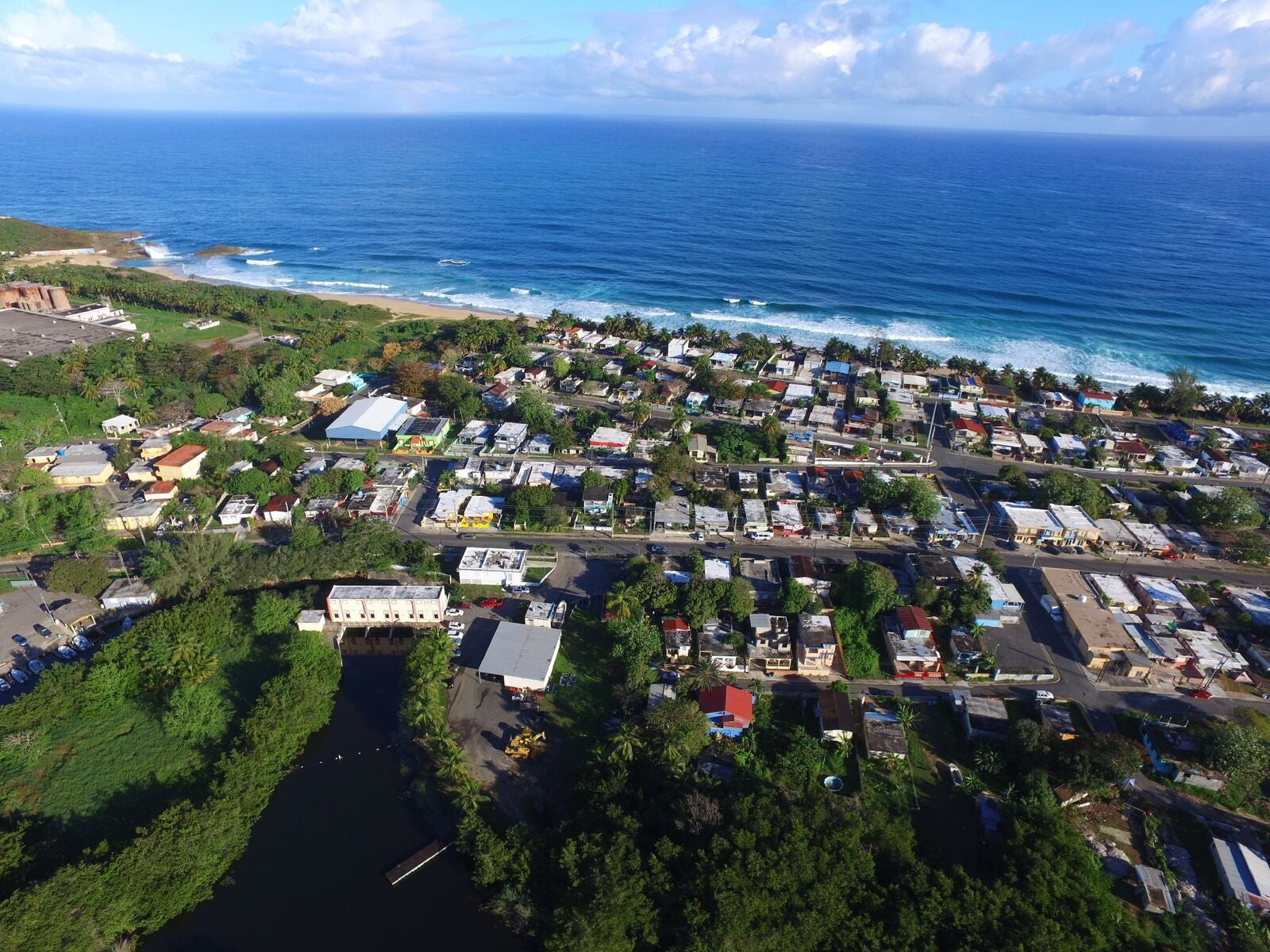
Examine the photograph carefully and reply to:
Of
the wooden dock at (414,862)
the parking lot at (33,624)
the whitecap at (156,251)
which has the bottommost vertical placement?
the whitecap at (156,251)

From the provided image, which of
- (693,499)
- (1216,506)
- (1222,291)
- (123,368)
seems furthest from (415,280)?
(1222,291)

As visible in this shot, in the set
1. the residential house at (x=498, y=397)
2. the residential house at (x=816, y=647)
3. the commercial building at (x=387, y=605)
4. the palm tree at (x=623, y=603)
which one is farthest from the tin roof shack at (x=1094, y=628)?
the residential house at (x=498, y=397)

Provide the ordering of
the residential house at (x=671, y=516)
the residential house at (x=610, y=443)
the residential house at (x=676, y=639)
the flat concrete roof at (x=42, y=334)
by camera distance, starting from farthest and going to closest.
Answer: the flat concrete roof at (x=42, y=334), the residential house at (x=610, y=443), the residential house at (x=671, y=516), the residential house at (x=676, y=639)

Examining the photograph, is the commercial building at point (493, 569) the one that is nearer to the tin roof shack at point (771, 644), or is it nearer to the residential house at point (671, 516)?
the residential house at point (671, 516)

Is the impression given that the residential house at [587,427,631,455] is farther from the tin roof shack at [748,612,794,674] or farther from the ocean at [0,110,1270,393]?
the ocean at [0,110,1270,393]

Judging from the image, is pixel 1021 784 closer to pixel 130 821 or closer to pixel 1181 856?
pixel 1181 856

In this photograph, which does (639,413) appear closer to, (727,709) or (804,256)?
(727,709)

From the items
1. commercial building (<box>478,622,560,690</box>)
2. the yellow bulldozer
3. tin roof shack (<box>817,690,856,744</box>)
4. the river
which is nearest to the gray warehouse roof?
commercial building (<box>478,622,560,690</box>)
